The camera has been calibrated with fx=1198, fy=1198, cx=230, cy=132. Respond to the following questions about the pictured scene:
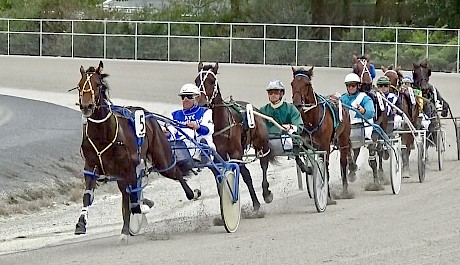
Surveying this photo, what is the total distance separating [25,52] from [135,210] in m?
33.5

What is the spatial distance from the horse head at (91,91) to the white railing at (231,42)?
26590 millimetres

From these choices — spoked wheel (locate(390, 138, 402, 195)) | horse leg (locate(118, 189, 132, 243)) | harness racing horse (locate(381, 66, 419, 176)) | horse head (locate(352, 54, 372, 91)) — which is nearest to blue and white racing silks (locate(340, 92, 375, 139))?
spoked wheel (locate(390, 138, 402, 195))

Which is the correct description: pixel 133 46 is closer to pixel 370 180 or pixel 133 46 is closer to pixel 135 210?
pixel 370 180

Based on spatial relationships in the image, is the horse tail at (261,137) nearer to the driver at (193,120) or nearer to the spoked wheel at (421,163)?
the driver at (193,120)

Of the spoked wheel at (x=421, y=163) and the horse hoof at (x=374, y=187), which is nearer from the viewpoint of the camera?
the horse hoof at (x=374, y=187)

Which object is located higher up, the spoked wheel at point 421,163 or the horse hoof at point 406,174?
the spoked wheel at point 421,163

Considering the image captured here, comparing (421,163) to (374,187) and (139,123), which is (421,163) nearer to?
(374,187)

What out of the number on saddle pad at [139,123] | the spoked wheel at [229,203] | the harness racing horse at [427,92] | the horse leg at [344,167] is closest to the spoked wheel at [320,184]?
the horse leg at [344,167]

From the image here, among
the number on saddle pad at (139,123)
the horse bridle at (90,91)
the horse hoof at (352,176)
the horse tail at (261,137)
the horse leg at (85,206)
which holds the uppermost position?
the horse bridle at (90,91)

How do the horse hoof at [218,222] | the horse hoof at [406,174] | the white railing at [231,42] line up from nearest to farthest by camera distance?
the horse hoof at [218,222]
the horse hoof at [406,174]
the white railing at [231,42]

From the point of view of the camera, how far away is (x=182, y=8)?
51469 millimetres

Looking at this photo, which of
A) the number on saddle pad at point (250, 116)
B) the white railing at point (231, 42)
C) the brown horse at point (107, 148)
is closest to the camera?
the brown horse at point (107, 148)

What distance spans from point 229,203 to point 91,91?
2078 millimetres

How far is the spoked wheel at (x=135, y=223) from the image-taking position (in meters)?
12.1
